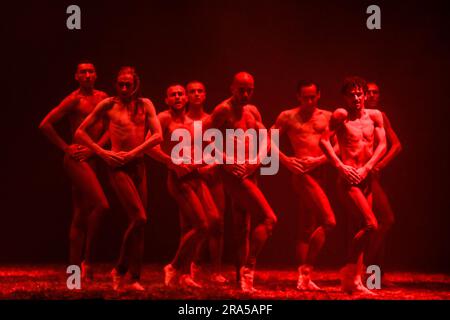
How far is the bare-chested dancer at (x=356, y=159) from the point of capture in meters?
8.56

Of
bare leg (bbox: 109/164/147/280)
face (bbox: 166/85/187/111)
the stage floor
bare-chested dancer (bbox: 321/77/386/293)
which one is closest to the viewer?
the stage floor

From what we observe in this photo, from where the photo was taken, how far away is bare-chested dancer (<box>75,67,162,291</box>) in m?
8.49

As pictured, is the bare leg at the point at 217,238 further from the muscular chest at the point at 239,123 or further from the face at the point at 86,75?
the face at the point at 86,75

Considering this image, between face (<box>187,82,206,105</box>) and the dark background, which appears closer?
face (<box>187,82,206,105</box>)

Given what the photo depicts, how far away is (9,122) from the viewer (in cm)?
1082

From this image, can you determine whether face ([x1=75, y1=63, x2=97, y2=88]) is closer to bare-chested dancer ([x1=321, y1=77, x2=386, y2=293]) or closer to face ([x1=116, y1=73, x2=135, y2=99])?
face ([x1=116, y1=73, x2=135, y2=99])

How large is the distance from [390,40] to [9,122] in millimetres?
3999

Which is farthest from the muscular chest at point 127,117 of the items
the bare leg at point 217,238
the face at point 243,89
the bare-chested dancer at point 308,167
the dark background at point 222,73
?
the dark background at point 222,73

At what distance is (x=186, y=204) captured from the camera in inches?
353

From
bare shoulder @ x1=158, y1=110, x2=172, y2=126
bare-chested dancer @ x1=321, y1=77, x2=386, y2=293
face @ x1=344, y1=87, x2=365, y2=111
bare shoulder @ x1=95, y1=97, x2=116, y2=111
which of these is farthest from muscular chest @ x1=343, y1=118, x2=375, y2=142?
bare shoulder @ x1=95, y1=97, x2=116, y2=111

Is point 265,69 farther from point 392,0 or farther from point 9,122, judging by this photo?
point 9,122

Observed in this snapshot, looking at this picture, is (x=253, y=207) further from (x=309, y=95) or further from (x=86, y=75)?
(x=86, y=75)
